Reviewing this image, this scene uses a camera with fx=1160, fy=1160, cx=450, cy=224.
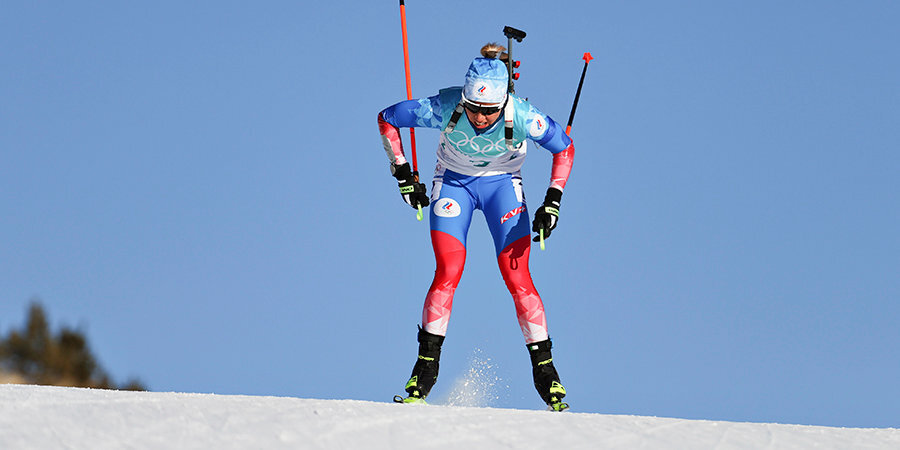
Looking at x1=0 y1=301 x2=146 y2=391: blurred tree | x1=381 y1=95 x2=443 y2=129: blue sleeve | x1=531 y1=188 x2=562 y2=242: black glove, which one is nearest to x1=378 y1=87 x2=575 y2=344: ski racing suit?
x1=381 y1=95 x2=443 y2=129: blue sleeve

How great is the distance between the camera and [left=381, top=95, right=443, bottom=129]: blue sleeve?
26.8ft

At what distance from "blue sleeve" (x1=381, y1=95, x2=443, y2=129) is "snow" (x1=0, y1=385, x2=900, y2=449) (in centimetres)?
257

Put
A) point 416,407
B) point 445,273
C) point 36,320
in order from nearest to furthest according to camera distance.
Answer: point 416,407 < point 445,273 < point 36,320

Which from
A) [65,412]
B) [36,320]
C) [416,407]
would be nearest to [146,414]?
[65,412]

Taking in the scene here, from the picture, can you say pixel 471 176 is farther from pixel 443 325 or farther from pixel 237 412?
pixel 237 412

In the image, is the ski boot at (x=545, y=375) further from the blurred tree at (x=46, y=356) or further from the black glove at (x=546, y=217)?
the blurred tree at (x=46, y=356)

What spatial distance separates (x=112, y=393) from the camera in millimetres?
6418

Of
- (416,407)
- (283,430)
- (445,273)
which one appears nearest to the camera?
(283,430)

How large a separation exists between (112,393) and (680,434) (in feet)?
10.1

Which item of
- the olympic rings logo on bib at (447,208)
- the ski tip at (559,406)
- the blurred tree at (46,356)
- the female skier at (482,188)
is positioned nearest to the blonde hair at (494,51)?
the female skier at (482,188)

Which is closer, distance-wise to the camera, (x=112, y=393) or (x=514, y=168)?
(x=112, y=393)

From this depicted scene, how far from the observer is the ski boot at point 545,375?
26.6ft

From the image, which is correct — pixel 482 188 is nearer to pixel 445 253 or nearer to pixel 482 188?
pixel 482 188

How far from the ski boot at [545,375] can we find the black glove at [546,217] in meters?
0.78
